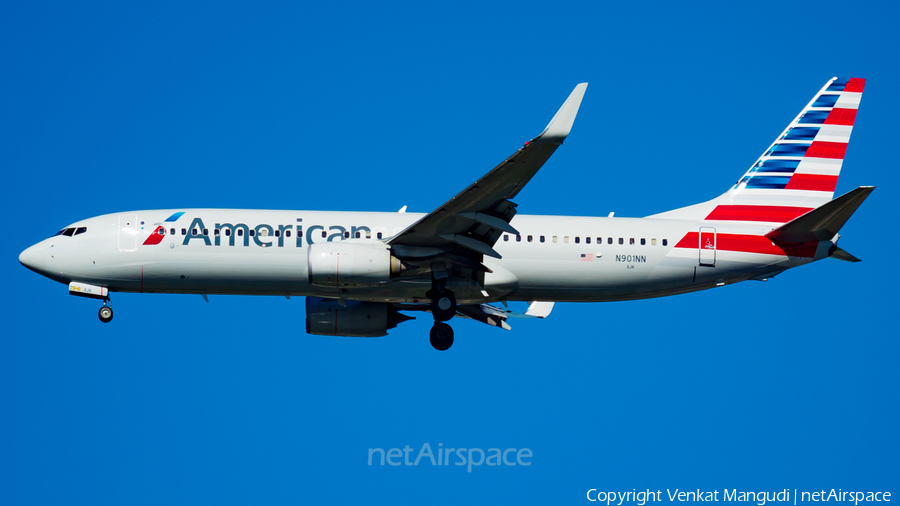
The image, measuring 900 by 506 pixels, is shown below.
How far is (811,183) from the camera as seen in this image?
31953 mm

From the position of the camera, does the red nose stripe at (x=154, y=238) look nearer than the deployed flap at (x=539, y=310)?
Yes

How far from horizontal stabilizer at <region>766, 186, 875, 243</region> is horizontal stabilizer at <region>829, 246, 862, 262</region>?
514 mm

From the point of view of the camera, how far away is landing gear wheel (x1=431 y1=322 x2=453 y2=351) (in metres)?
29.0

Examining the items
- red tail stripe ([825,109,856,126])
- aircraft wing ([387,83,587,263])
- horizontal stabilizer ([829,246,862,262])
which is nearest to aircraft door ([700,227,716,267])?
horizontal stabilizer ([829,246,862,262])

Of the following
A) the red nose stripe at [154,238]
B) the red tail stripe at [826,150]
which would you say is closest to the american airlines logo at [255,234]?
the red nose stripe at [154,238]

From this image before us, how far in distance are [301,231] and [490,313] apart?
862 centimetres

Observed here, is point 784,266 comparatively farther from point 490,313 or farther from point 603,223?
point 490,313

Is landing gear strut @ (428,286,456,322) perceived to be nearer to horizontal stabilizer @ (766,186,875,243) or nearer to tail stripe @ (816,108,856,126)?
horizontal stabilizer @ (766,186,875,243)

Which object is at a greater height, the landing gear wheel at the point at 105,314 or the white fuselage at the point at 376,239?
the white fuselage at the point at 376,239

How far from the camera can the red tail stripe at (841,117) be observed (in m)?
32.7

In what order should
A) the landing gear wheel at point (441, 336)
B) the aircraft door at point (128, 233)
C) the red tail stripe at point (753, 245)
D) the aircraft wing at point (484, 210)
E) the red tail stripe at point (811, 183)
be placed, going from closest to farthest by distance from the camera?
1. the aircraft wing at point (484, 210)
2. the landing gear wheel at point (441, 336)
3. the aircraft door at point (128, 233)
4. the red tail stripe at point (753, 245)
5. the red tail stripe at point (811, 183)

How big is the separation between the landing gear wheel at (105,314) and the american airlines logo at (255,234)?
9.67 ft

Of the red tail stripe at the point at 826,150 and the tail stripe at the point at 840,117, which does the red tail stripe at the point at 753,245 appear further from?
the tail stripe at the point at 840,117

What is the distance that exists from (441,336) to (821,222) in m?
12.0
